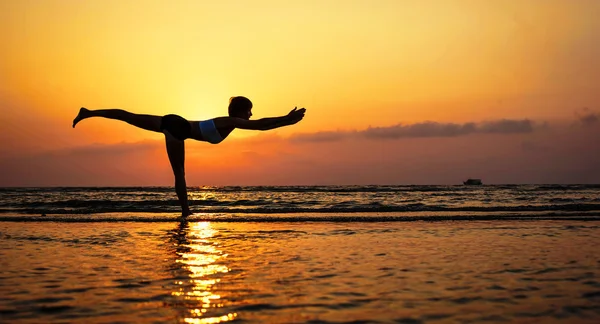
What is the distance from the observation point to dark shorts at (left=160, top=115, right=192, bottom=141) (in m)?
11.5

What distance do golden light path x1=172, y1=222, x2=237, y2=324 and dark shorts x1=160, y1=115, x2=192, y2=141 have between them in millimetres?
2680

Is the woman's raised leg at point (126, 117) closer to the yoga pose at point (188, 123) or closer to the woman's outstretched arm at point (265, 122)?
the yoga pose at point (188, 123)

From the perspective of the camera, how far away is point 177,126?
11594 millimetres

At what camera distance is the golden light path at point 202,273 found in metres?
3.92

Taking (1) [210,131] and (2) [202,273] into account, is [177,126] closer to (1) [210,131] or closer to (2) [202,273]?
(1) [210,131]

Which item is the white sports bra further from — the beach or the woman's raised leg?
the beach

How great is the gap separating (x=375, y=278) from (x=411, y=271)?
1.74 feet

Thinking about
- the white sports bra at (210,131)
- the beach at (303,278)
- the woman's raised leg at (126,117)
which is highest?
the woman's raised leg at (126,117)

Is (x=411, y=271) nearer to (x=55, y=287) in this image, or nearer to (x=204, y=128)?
(x=55, y=287)

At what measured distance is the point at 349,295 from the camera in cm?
453

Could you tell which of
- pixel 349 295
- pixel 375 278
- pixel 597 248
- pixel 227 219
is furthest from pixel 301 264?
pixel 227 219

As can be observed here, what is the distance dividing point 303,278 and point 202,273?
3.30ft

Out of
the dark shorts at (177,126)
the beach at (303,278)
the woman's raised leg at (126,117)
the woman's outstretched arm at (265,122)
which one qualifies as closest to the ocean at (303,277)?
the beach at (303,278)

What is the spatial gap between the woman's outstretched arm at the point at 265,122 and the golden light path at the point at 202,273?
6.65 feet
